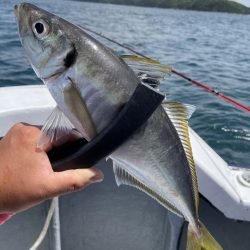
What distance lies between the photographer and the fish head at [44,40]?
1.43 m

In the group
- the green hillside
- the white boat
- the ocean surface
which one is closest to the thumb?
the white boat

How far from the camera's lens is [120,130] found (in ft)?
4.73

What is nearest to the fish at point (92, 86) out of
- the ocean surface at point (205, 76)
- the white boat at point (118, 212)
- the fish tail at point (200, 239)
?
the fish tail at point (200, 239)

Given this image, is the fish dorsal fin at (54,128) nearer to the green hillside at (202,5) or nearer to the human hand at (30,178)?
the human hand at (30,178)

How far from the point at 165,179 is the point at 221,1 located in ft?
361

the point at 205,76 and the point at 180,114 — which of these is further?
the point at 205,76

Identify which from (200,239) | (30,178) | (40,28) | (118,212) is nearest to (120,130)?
(30,178)

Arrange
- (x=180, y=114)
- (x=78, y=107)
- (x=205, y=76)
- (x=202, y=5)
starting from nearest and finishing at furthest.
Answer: (x=78, y=107), (x=180, y=114), (x=205, y=76), (x=202, y=5)

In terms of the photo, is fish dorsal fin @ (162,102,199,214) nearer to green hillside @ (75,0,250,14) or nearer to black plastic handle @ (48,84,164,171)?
black plastic handle @ (48,84,164,171)

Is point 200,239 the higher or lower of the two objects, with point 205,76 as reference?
higher

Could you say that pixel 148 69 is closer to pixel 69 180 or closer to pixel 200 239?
pixel 69 180

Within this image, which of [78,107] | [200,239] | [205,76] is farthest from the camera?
[205,76]

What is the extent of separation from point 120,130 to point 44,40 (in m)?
0.45

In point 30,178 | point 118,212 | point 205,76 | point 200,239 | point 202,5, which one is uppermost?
point 30,178
